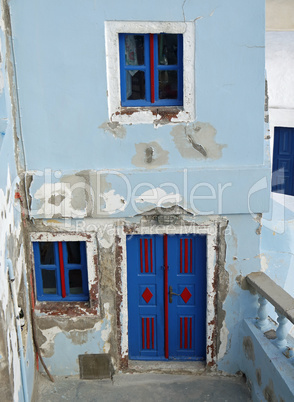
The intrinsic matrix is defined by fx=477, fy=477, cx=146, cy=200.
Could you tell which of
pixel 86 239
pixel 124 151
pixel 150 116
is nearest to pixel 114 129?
pixel 124 151

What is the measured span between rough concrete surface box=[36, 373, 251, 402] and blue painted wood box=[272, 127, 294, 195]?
4.20 metres

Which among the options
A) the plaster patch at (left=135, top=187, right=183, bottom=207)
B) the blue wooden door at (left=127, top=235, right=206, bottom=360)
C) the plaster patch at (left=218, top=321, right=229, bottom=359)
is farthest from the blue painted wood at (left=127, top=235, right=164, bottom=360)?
the plaster patch at (left=218, top=321, right=229, bottom=359)

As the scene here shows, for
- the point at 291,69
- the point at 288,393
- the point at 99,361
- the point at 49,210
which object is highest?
the point at 291,69

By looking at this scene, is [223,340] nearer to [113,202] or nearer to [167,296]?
[167,296]

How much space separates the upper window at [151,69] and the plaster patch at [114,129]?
283 millimetres

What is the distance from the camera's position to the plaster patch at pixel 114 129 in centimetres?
551

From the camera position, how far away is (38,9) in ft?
16.9

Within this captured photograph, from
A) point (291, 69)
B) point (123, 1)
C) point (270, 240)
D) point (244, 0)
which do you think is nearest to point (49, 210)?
point (123, 1)

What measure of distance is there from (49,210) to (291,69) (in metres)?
5.66

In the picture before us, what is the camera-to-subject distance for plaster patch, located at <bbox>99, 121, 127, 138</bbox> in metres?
5.51

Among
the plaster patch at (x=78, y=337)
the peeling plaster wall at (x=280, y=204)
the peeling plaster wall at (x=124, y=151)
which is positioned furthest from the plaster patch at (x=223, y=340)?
the peeling plaster wall at (x=280, y=204)

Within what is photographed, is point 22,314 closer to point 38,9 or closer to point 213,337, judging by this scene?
point 213,337

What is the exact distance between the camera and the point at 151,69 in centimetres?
552

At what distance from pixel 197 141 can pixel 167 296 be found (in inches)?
83.0
